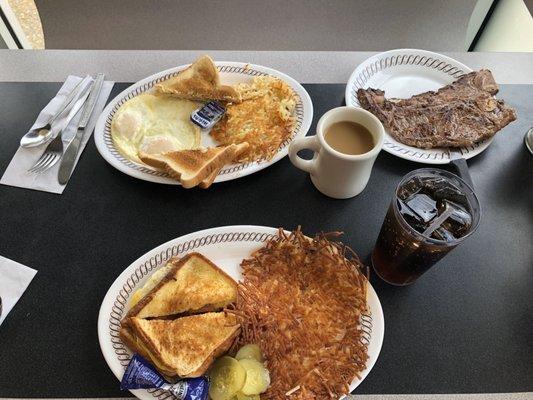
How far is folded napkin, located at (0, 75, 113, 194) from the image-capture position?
135 centimetres

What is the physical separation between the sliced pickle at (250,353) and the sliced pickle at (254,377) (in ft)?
0.04

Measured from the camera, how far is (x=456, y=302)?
114 cm

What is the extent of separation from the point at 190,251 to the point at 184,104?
62 cm

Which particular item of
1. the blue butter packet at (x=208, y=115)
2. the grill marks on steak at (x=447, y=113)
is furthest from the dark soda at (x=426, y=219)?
the blue butter packet at (x=208, y=115)

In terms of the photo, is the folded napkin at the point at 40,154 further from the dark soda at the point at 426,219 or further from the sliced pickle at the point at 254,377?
the dark soda at the point at 426,219

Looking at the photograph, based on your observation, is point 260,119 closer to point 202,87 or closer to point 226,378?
point 202,87

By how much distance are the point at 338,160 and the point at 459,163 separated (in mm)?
386

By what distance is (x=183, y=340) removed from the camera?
0.98 metres

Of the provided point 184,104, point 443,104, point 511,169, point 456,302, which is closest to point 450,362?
point 456,302

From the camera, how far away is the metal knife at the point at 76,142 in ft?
4.48

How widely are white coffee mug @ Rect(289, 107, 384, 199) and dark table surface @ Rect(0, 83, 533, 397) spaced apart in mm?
61

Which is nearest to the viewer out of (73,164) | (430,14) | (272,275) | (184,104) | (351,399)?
(351,399)

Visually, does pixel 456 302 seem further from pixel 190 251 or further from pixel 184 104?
pixel 184 104

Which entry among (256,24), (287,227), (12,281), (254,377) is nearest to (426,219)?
(287,227)
